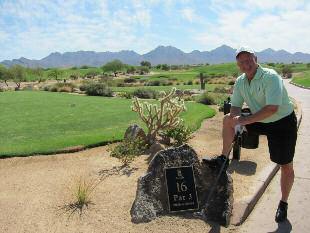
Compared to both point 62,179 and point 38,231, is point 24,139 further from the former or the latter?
point 38,231

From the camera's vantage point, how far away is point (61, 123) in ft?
47.6

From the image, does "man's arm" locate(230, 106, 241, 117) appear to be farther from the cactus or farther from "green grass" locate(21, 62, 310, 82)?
"green grass" locate(21, 62, 310, 82)

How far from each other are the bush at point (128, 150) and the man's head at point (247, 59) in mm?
4036

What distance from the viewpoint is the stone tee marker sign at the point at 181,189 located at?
6297 millimetres

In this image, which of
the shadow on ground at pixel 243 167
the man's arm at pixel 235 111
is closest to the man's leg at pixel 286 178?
the man's arm at pixel 235 111

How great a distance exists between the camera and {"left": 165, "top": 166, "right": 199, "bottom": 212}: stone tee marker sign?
20.7ft

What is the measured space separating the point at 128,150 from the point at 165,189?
3011 mm

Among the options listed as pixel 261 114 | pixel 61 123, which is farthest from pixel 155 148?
pixel 61 123

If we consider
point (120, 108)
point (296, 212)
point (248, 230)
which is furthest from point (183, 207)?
point (120, 108)

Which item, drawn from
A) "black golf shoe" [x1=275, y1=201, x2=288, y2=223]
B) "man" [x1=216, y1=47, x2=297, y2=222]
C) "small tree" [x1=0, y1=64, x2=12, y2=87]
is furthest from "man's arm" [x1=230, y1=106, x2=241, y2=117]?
"small tree" [x1=0, y1=64, x2=12, y2=87]

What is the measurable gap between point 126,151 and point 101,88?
771 inches

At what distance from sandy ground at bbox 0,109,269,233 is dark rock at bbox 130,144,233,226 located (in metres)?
0.18

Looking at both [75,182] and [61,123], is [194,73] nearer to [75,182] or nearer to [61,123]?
[61,123]

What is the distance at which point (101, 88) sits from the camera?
2859 centimetres
